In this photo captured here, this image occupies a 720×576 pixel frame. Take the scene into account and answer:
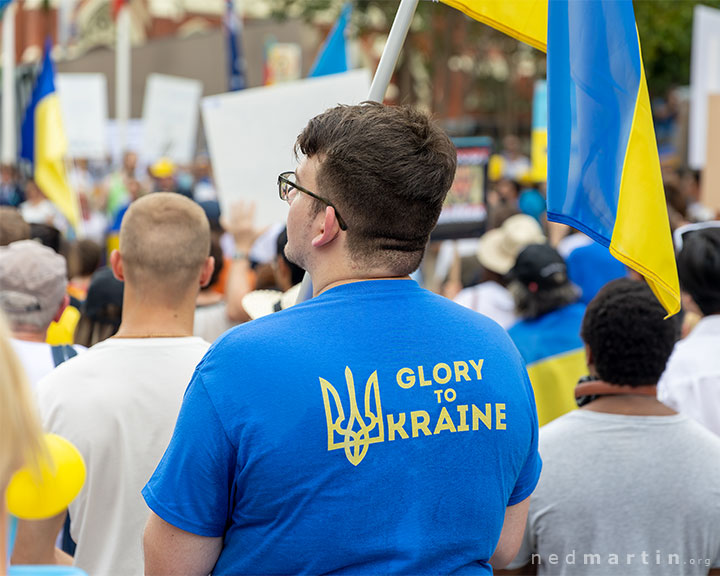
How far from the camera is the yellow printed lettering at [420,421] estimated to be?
1797 millimetres

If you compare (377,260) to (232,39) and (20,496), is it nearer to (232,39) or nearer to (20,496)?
(20,496)

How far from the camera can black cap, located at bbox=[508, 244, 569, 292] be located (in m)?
4.47

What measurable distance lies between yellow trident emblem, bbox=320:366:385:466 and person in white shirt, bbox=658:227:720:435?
72.6 inches

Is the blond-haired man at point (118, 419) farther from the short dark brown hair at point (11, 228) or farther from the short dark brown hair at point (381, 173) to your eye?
the short dark brown hair at point (11, 228)

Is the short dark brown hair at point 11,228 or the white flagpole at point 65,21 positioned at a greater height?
the white flagpole at point 65,21

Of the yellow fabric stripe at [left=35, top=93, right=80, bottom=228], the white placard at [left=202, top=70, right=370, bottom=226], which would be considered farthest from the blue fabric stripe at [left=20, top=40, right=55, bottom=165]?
the white placard at [left=202, top=70, right=370, bottom=226]

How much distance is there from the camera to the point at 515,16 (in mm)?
2715

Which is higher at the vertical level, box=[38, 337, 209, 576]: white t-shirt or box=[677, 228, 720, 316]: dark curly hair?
box=[677, 228, 720, 316]: dark curly hair

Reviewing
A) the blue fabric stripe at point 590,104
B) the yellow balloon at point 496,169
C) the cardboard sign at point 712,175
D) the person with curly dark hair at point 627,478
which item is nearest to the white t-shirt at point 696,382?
the person with curly dark hair at point 627,478

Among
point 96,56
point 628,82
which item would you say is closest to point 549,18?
point 628,82

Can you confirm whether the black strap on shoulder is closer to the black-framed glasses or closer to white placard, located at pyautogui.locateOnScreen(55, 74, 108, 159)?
the black-framed glasses

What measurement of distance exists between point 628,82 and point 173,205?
1330 millimetres

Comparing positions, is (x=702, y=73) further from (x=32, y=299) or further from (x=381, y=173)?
(x=381, y=173)

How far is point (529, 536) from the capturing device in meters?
2.81
